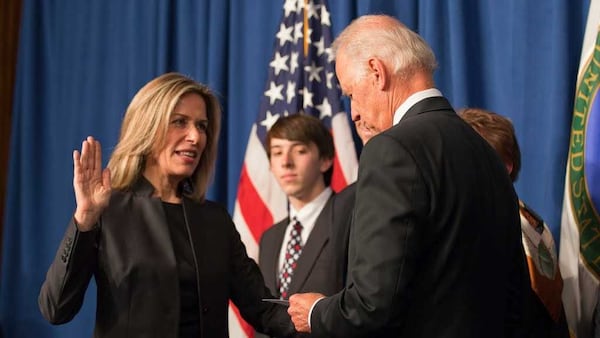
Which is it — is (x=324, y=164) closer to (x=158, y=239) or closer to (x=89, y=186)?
(x=158, y=239)

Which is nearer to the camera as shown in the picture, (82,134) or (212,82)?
(212,82)

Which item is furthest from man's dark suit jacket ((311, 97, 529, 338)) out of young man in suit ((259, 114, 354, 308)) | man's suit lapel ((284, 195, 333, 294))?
man's suit lapel ((284, 195, 333, 294))

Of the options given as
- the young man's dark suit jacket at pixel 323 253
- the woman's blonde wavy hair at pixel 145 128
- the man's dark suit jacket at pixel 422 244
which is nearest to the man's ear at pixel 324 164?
the young man's dark suit jacket at pixel 323 253

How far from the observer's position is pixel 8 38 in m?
4.92

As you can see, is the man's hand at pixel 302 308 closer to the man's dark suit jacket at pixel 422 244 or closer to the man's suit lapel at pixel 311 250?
the man's dark suit jacket at pixel 422 244

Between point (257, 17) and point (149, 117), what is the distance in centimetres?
212

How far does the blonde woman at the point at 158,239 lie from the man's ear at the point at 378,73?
0.75m

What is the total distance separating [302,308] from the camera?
5.84 ft

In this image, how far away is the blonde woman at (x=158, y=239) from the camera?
2.04m

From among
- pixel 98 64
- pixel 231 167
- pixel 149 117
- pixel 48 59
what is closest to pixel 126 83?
pixel 98 64

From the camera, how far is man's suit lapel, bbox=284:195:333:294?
119 inches

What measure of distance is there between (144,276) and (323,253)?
41.8 inches

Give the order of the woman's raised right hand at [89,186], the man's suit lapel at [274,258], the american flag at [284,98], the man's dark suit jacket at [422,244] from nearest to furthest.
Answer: the man's dark suit jacket at [422,244], the woman's raised right hand at [89,186], the man's suit lapel at [274,258], the american flag at [284,98]

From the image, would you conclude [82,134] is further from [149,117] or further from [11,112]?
[149,117]
